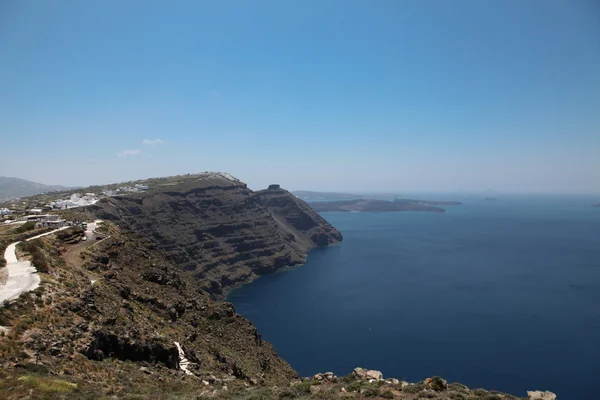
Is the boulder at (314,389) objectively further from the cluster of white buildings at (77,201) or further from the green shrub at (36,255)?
the cluster of white buildings at (77,201)

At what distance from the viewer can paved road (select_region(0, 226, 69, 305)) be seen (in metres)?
21.8

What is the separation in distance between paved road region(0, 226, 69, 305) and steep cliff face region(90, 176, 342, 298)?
205ft

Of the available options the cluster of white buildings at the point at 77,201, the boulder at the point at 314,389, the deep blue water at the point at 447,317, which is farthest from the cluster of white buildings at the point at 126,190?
the boulder at the point at 314,389

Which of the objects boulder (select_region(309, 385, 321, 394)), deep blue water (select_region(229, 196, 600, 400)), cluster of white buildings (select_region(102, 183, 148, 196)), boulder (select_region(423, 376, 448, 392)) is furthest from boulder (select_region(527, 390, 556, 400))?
cluster of white buildings (select_region(102, 183, 148, 196))

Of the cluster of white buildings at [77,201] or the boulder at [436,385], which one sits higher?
the cluster of white buildings at [77,201]

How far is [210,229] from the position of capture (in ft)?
452

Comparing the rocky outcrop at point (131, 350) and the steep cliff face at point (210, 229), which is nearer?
the rocky outcrop at point (131, 350)

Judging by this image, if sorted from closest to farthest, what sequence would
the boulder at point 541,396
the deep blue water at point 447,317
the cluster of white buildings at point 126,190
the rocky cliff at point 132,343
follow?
the rocky cliff at point 132,343
the boulder at point 541,396
the deep blue water at point 447,317
the cluster of white buildings at point 126,190

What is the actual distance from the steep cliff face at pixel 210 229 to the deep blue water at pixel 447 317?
953 cm

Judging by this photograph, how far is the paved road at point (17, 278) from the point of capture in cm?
2182

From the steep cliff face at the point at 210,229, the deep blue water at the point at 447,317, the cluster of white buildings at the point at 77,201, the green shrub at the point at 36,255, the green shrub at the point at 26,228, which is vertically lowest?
the deep blue water at the point at 447,317

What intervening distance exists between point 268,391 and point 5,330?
46.4ft

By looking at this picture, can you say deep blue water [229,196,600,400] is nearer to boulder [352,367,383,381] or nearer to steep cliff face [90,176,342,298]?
steep cliff face [90,176,342,298]

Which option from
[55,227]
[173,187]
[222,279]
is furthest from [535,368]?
[173,187]
